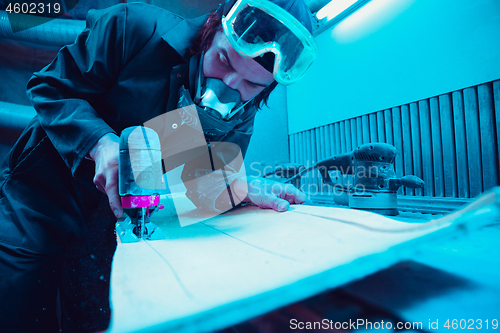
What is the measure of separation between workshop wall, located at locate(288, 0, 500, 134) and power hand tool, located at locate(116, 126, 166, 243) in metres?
1.21

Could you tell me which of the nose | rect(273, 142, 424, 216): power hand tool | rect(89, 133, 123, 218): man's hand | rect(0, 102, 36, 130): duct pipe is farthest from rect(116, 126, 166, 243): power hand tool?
rect(0, 102, 36, 130): duct pipe

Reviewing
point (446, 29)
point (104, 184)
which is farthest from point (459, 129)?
point (104, 184)

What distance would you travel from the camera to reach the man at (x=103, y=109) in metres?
0.66

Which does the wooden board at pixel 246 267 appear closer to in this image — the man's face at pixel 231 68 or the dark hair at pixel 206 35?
the man's face at pixel 231 68

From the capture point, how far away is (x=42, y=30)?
5.08ft

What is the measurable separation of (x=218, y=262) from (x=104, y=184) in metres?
0.39

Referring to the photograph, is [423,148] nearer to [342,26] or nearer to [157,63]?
[342,26]

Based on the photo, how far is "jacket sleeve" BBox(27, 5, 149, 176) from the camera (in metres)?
0.64

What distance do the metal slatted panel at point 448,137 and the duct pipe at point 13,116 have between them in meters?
2.12

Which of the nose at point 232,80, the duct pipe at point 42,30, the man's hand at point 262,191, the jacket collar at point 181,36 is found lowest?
the man's hand at point 262,191

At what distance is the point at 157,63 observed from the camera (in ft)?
2.66

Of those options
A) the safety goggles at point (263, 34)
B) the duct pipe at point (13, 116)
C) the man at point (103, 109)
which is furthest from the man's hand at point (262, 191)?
the duct pipe at point (13, 116)

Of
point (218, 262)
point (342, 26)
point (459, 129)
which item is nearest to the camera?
point (218, 262)

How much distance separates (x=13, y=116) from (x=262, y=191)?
1.72 meters
